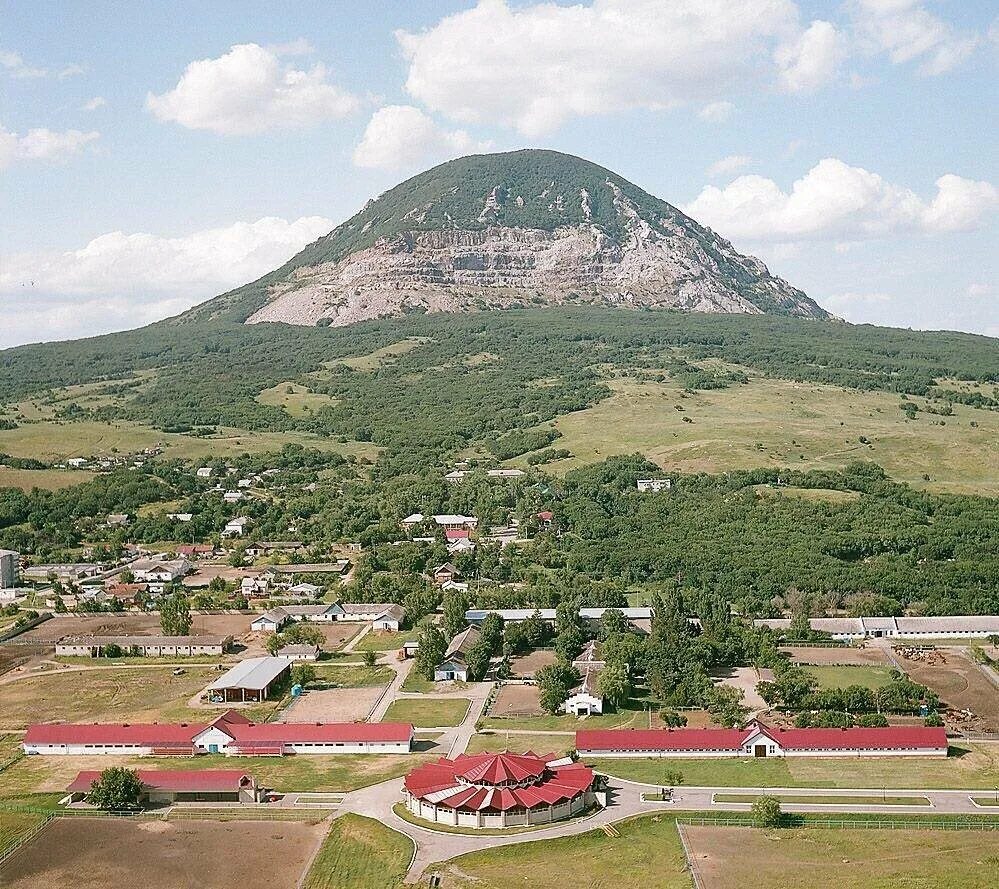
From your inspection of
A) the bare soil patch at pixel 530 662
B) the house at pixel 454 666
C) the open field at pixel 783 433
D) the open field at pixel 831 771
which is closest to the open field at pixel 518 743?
the open field at pixel 831 771

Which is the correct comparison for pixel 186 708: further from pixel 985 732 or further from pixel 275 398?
pixel 275 398

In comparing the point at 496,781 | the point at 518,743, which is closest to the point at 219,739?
the point at 518,743

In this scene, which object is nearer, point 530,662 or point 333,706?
point 333,706

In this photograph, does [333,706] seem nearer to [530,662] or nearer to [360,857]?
[530,662]

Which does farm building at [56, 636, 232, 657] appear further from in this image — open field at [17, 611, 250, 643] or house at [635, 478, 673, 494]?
house at [635, 478, 673, 494]

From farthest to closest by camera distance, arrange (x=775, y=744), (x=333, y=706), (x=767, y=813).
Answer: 1. (x=333, y=706)
2. (x=775, y=744)
3. (x=767, y=813)

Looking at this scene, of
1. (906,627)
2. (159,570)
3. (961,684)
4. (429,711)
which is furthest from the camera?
(159,570)

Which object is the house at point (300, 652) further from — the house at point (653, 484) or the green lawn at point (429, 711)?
the house at point (653, 484)
